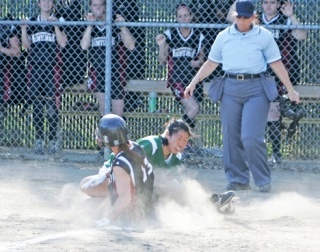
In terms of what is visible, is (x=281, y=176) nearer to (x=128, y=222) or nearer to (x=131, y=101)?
(x=131, y=101)

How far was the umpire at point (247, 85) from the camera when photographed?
857cm

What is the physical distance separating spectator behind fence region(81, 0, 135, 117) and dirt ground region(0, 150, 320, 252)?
1.15 metres

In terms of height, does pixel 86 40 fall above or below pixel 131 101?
above

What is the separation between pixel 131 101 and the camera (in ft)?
36.8

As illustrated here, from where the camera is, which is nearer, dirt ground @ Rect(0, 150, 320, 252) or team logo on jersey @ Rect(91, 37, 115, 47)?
dirt ground @ Rect(0, 150, 320, 252)

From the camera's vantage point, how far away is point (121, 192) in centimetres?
659

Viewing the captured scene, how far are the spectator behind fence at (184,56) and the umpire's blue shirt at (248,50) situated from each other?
79.8 inches

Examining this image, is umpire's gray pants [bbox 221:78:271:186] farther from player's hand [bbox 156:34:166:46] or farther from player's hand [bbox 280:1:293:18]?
player's hand [bbox 156:34:166:46]

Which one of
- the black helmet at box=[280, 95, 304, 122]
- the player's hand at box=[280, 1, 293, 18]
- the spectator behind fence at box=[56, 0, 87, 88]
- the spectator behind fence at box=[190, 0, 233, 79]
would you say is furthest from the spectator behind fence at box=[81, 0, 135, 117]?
the black helmet at box=[280, 95, 304, 122]

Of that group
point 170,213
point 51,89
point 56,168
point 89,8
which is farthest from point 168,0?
point 170,213

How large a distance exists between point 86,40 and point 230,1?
183 centimetres

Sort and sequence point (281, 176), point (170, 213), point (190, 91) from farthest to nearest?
1. point (281, 176)
2. point (190, 91)
3. point (170, 213)

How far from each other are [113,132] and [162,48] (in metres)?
4.19

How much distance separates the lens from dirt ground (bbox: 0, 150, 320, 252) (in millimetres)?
5992
